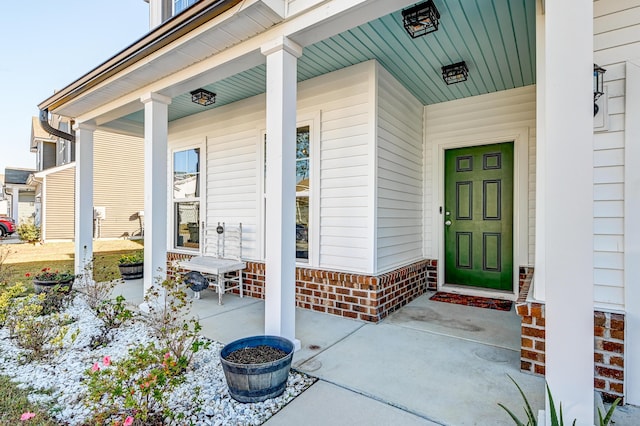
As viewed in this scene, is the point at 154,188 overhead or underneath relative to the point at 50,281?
overhead

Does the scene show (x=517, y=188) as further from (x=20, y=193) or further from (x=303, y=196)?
(x=20, y=193)

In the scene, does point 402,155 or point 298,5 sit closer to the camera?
point 298,5

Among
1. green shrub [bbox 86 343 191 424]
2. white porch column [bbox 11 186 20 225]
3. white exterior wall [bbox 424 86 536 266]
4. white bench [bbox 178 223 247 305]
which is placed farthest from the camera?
white porch column [bbox 11 186 20 225]

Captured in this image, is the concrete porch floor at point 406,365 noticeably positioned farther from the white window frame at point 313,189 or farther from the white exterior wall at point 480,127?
the white exterior wall at point 480,127

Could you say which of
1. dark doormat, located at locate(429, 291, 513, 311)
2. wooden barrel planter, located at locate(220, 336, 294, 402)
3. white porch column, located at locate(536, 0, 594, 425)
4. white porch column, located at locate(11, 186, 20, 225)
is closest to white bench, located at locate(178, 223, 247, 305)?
wooden barrel planter, located at locate(220, 336, 294, 402)

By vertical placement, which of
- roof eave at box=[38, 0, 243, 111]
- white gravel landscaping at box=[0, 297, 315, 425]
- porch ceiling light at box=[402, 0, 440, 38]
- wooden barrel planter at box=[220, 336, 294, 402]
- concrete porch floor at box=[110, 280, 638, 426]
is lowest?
white gravel landscaping at box=[0, 297, 315, 425]

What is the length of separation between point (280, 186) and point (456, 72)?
2.39 m

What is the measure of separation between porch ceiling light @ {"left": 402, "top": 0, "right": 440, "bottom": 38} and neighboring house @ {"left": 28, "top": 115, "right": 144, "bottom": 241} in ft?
39.4

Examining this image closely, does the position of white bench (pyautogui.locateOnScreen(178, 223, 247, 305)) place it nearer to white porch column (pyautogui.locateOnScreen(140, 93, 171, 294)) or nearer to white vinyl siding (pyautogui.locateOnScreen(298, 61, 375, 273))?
white porch column (pyautogui.locateOnScreen(140, 93, 171, 294))

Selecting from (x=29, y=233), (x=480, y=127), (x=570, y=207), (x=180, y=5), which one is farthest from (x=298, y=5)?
(x=29, y=233)

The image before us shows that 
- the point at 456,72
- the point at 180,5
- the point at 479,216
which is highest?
the point at 180,5

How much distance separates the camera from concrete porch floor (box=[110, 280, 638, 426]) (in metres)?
1.86

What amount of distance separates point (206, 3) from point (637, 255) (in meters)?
3.42

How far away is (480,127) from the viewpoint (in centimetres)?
437
